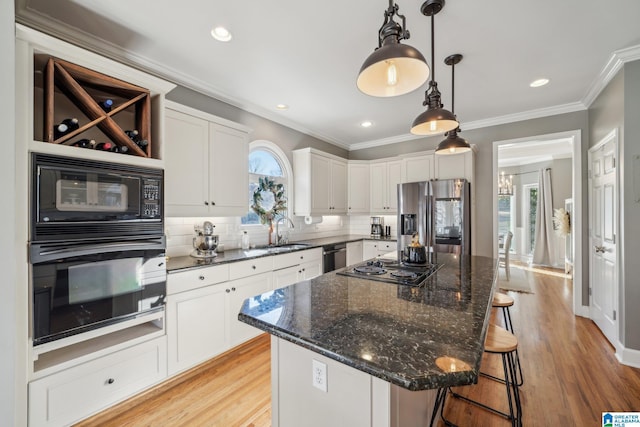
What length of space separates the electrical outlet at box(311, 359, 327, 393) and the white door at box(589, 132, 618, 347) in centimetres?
320

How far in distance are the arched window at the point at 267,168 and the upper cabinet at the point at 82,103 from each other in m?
1.50

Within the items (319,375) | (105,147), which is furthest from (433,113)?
(105,147)

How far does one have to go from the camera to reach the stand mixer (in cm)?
267

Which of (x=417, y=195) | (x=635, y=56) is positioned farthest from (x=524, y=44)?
(x=417, y=195)

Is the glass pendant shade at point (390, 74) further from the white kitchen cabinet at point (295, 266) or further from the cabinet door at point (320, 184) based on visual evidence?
the cabinet door at point (320, 184)

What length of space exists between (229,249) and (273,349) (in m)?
2.19

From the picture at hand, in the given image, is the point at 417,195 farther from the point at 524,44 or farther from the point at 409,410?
the point at 409,410

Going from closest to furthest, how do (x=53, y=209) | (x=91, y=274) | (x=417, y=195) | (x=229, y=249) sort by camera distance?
(x=53, y=209), (x=91, y=274), (x=229, y=249), (x=417, y=195)

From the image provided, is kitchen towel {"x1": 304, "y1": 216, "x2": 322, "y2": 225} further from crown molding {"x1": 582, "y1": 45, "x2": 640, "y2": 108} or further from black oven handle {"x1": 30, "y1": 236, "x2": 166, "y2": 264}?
crown molding {"x1": 582, "y1": 45, "x2": 640, "y2": 108}

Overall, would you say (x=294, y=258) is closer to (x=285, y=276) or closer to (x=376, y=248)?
(x=285, y=276)

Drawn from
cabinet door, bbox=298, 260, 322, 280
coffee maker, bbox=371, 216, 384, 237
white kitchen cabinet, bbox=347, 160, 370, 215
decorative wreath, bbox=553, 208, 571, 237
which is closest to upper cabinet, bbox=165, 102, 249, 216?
cabinet door, bbox=298, 260, 322, 280

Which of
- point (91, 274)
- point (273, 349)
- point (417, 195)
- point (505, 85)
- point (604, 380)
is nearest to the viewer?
point (273, 349)

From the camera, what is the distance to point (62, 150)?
1637 millimetres

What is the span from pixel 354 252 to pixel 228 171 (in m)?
2.57
